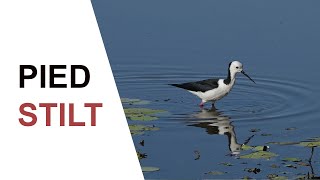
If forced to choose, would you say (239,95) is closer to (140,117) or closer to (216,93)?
(216,93)

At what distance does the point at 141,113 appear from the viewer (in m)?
16.5

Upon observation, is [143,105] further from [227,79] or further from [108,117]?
[108,117]

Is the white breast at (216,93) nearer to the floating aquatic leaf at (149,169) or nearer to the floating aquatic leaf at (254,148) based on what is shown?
the floating aquatic leaf at (254,148)

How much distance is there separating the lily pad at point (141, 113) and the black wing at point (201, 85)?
133 centimetres

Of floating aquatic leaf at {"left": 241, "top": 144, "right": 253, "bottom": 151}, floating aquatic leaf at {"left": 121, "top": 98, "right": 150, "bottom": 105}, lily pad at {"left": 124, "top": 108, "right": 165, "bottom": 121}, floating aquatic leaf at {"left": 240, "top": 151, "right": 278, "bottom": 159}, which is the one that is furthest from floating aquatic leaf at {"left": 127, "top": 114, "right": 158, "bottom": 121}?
floating aquatic leaf at {"left": 240, "top": 151, "right": 278, "bottom": 159}

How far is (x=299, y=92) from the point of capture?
1811 cm

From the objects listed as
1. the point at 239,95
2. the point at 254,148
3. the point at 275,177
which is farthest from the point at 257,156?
the point at 239,95

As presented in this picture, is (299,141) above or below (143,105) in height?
below

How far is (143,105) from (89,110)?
4.38m

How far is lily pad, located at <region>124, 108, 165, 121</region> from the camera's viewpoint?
53.1 feet

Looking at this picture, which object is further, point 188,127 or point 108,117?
point 188,127

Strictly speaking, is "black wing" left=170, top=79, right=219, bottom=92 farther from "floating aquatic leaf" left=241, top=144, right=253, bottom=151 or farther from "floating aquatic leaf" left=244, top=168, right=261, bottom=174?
"floating aquatic leaf" left=244, top=168, right=261, bottom=174

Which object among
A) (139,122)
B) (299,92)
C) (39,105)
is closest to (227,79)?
(299,92)

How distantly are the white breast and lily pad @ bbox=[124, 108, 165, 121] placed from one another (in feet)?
4.02
